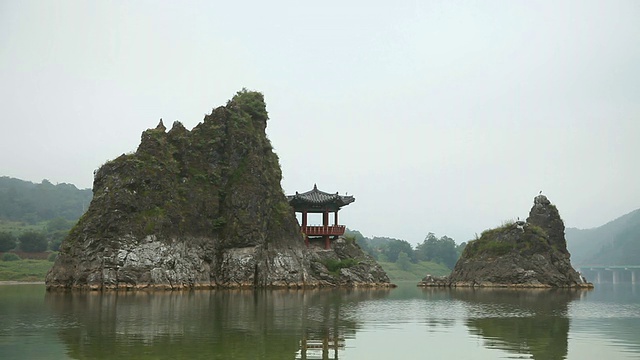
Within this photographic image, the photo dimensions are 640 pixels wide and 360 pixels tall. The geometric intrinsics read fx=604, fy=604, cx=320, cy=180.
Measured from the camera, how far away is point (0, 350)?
21.0 meters

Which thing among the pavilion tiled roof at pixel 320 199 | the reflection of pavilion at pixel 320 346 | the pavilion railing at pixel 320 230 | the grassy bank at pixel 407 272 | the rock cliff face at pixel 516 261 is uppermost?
the pavilion tiled roof at pixel 320 199

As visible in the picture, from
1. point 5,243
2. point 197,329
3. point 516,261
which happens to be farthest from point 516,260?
point 5,243

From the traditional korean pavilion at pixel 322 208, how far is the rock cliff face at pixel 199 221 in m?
2.86

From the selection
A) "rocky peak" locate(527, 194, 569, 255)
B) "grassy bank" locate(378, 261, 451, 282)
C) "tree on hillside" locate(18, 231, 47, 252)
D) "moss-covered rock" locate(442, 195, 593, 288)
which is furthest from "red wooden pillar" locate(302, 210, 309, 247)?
"grassy bank" locate(378, 261, 451, 282)

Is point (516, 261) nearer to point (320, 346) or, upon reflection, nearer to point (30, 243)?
point (320, 346)

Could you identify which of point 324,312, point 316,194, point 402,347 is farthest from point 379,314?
point 316,194

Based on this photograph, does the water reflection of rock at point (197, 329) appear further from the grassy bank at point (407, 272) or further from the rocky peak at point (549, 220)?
the grassy bank at point (407, 272)

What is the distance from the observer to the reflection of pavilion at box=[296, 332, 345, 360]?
836 inches

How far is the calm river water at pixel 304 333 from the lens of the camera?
21.6 m

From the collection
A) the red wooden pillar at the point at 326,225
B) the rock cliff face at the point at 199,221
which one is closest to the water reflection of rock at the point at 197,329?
the rock cliff face at the point at 199,221

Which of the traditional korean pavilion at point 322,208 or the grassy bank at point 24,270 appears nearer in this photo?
the traditional korean pavilion at point 322,208

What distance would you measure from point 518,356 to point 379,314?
58.1 feet

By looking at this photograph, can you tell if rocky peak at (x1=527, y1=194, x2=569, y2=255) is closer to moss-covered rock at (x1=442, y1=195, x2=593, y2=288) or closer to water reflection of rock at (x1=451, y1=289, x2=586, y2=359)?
moss-covered rock at (x1=442, y1=195, x2=593, y2=288)

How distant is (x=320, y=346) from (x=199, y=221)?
2055 inches
